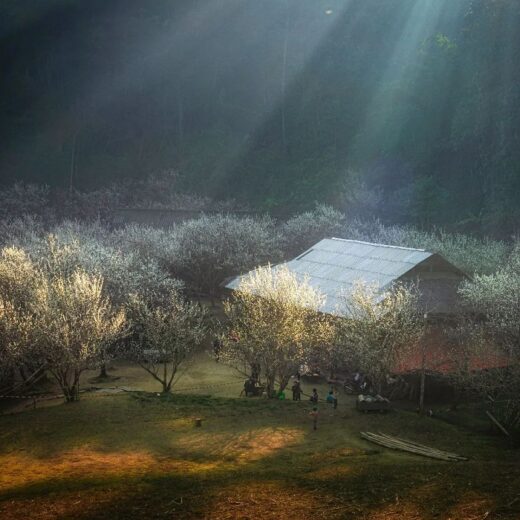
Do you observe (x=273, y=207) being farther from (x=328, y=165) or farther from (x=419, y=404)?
(x=419, y=404)

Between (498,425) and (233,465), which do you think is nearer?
(233,465)

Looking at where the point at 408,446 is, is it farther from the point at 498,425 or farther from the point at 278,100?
the point at 278,100

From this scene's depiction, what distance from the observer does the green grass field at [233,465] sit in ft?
62.0

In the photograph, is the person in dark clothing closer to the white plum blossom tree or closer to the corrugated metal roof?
the white plum blossom tree

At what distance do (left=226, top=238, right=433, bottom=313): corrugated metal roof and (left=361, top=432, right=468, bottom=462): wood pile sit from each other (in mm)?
12912

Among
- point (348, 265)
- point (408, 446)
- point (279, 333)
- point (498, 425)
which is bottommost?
point (408, 446)

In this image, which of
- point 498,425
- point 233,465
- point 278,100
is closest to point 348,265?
point 498,425

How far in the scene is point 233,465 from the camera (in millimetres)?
24891

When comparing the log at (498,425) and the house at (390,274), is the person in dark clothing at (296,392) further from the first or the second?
the log at (498,425)

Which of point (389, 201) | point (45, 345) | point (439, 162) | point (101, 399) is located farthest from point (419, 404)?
point (439, 162)

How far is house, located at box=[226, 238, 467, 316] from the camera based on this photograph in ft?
136

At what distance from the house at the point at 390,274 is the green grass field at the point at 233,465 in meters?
8.89

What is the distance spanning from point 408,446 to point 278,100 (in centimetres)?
10277

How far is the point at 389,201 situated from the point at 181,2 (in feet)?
236
